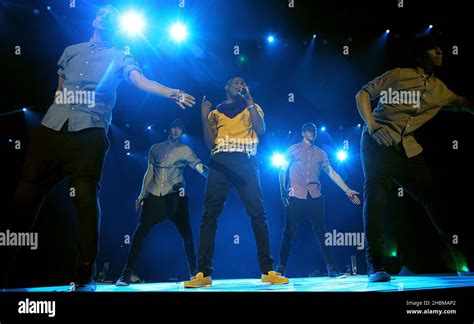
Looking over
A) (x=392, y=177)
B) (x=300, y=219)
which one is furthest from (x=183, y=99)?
(x=300, y=219)

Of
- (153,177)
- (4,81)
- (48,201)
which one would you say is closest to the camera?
(153,177)

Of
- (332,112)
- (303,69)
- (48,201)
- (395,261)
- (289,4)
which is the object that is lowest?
(395,261)

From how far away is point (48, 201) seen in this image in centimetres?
747

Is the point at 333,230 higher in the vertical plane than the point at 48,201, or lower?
lower

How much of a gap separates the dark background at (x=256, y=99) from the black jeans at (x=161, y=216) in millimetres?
2030

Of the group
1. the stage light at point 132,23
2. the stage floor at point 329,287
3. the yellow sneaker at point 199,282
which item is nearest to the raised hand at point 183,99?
the stage floor at point 329,287

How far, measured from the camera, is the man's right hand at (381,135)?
439 centimetres

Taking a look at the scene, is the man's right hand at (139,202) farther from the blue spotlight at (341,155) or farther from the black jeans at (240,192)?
the blue spotlight at (341,155)

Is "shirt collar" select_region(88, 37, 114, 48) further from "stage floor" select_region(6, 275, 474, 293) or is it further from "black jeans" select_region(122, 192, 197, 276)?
"black jeans" select_region(122, 192, 197, 276)

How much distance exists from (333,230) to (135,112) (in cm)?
438

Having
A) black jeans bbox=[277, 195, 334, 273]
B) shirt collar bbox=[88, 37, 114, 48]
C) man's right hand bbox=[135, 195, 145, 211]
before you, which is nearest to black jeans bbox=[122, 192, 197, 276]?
man's right hand bbox=[135, 195, 145, 211]

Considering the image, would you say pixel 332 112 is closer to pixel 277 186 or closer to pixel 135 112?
pixel 277 186

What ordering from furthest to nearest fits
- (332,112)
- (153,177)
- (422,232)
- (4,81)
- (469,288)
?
(332,112) → (422,232) → (4,81) → (153,177) → (469,288)
